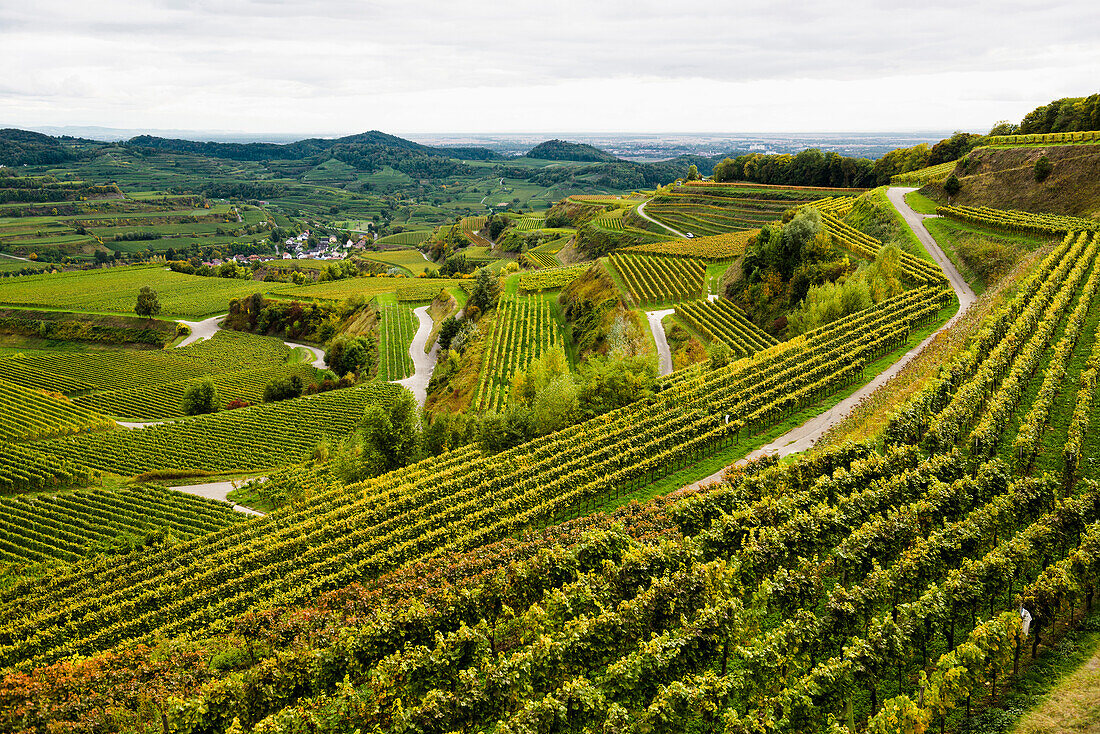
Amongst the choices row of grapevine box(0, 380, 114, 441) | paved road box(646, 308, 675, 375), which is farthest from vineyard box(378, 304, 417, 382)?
paved road box(646, 308, 675, 375)

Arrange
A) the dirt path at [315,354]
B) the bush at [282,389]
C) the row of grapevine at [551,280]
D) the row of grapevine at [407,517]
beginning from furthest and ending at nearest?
the dirt path at [315,354]
the row of grapevine at [551,280]
the bush at [282,389]
the row of grapevine at [407,517]

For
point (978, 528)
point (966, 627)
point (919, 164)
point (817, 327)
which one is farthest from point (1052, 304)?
point (919, 164)

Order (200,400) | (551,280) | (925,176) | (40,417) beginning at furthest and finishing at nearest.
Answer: (551,280), (925,176), (200,400), (40,417)

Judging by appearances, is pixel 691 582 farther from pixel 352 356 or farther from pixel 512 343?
pixel 352 356

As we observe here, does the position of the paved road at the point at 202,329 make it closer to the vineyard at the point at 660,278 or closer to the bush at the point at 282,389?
the bush at the point at 282,389

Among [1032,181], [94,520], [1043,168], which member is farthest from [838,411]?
[1032,181]

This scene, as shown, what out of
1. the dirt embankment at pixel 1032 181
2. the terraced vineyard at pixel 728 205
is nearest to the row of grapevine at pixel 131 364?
the terraced vineyard at pixel 728 205

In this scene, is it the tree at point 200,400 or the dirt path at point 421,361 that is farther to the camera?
the dirt path at point 421,361
